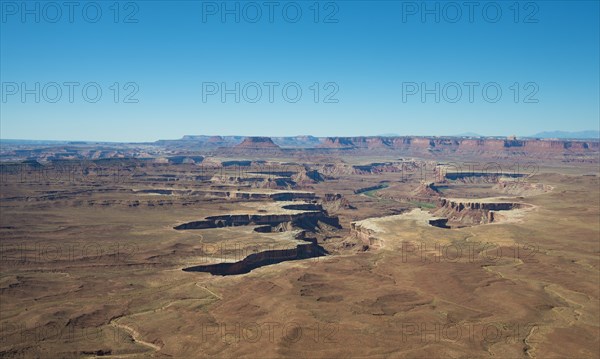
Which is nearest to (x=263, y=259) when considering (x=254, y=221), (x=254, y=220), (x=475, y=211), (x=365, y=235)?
(x=365, y=235)

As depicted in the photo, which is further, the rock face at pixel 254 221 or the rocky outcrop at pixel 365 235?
the rock face at pixel 254 221

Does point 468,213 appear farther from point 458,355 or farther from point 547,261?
point 458,355

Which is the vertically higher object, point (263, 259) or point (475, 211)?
point (475, 211)

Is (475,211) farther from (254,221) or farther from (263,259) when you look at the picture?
(263,259)

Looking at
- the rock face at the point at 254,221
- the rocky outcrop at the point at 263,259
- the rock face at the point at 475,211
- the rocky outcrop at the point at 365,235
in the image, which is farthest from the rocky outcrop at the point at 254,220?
the rock face at the point at 475,211

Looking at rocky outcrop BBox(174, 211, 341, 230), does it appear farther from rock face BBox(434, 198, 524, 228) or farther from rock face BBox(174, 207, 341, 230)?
rock face BBox(434, 198, 524, 228)

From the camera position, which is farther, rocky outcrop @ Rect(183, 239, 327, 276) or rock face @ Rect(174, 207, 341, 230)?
rock face @ Rect(174, 207, 341, 230)

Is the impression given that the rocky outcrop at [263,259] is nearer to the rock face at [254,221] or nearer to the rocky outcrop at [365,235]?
the rocky outcrop at [365,235]

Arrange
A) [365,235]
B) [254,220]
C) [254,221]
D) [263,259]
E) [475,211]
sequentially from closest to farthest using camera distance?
[263,259]
[365,235]
[254,221]
[254,220]
[475,211]

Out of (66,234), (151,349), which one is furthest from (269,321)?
(66,234)

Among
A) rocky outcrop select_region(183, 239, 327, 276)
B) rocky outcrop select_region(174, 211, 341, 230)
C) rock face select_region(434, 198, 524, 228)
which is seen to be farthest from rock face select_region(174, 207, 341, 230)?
rock face select_region(434, 198, 524, 228)

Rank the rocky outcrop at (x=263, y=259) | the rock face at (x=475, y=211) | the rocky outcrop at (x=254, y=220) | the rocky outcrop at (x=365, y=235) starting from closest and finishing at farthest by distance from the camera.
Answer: the rocky outcrop at (x=263, y=259) < the rocky outcrop at (x=365, y=235) < the rocky outcrop at (x=254, y=220) < the rock face at (x=475, y=211)
